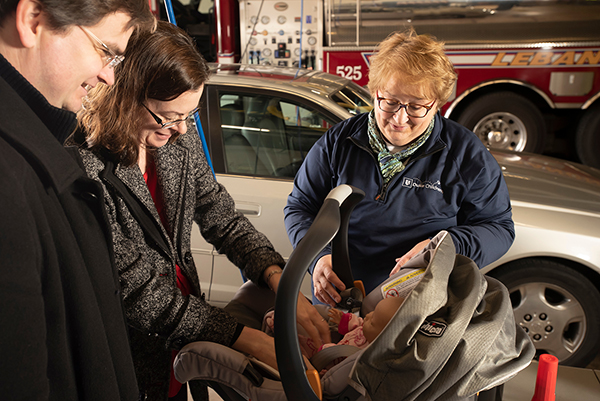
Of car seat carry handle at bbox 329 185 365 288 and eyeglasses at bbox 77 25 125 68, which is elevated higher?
eyeglasses at bbox 77 25 125 68

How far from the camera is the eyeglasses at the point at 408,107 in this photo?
1563 mm

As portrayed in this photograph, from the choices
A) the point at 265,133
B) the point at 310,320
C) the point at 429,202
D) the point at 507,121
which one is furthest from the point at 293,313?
the point at 507,121

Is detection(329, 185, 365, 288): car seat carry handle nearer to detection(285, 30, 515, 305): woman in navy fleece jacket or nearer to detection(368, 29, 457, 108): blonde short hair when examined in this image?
detection(285, 30, 515, 305): woman in navy fleece jacket

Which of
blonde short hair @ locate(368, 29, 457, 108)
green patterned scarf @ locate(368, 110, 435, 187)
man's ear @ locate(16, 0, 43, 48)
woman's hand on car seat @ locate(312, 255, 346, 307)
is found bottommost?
woman's hand on car seat @ locate(312, 255, 346, 307)

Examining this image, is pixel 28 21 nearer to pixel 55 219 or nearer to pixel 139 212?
pixel 55 219

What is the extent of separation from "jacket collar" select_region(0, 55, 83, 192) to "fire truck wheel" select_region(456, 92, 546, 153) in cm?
561

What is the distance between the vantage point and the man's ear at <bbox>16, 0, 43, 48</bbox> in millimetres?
763

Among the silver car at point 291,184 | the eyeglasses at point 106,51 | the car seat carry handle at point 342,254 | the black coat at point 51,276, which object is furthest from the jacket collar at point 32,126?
the silver car at point 291,184

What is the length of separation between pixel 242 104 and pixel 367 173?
1509 millimetres

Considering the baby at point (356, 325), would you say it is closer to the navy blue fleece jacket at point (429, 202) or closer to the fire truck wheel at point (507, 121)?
the navy blue fleece jacket at point (429, 202)

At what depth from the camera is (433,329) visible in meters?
0.99

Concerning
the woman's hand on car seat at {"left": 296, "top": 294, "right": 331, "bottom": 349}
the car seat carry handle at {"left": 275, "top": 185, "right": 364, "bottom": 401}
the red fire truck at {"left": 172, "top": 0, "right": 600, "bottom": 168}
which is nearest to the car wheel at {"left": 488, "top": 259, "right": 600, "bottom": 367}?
the woman's hand on car seat at {"left": 296, "top": 294, "right": 331, "bottom": 349}

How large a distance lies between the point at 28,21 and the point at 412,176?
122 cm

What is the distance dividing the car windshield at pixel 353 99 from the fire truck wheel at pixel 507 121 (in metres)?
2.77
